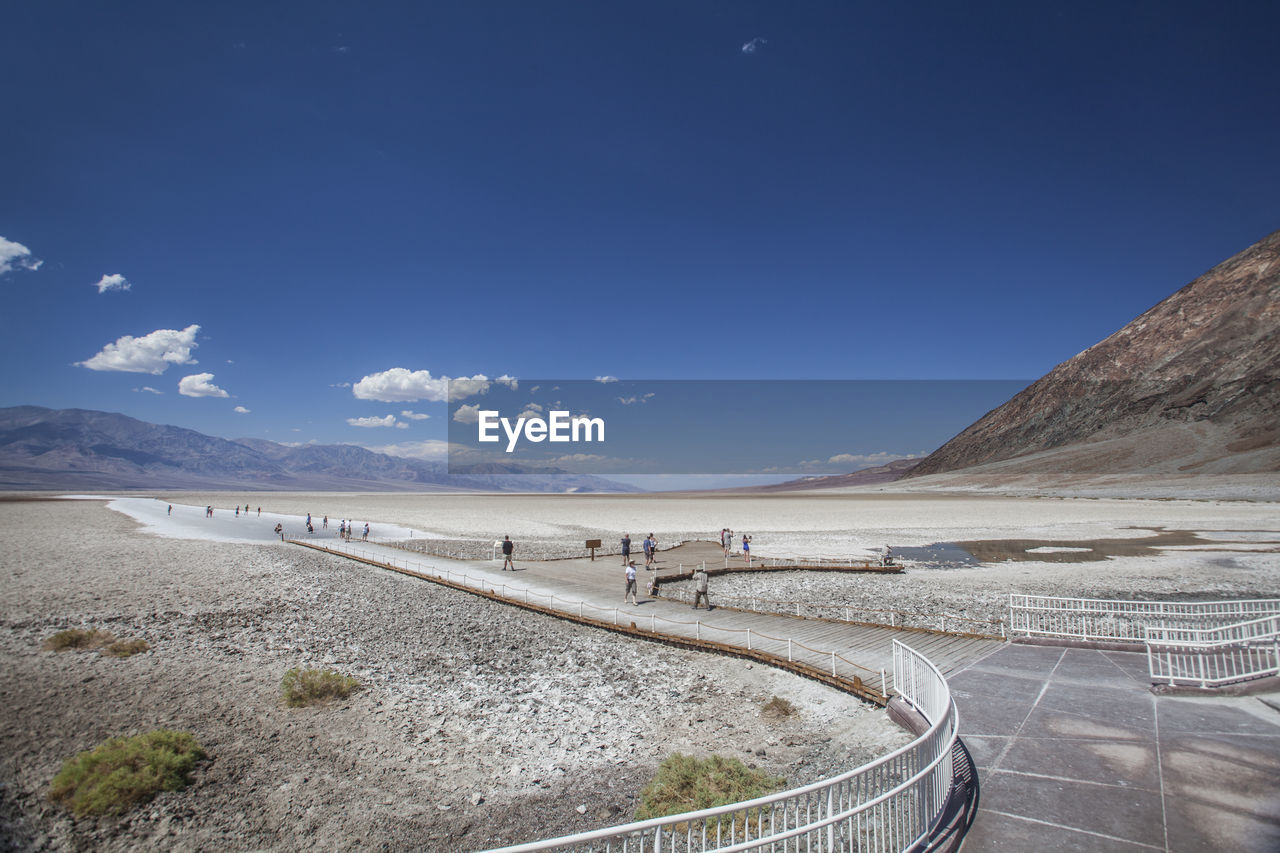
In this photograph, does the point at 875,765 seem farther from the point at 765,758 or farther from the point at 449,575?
the point at 449,575

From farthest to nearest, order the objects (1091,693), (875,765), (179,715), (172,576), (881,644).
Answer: (172,576), (881,644), (179,715), (1091,693), (875,765)

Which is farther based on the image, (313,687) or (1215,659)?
(313,687)

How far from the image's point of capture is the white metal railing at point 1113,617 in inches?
546

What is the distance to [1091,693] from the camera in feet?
33.2

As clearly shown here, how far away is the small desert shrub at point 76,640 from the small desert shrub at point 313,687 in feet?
24.6

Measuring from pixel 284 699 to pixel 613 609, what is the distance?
10.1m

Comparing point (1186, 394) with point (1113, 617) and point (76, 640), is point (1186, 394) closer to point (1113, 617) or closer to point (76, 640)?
point (1113, 617)

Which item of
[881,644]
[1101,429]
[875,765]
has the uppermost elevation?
[1101,429]

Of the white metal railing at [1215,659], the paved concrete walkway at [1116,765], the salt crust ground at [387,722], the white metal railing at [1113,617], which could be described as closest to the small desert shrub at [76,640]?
the salt crust ground at [387,722]

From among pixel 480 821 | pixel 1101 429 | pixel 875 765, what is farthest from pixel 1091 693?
pixel 1101 429

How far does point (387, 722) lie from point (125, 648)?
9732 mm

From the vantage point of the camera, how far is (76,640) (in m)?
17.2

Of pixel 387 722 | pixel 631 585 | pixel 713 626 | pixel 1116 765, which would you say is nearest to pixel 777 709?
pixel 1116 765

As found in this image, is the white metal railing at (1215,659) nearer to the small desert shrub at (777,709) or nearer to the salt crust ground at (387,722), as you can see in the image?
the salt crust ground at (387,722)
